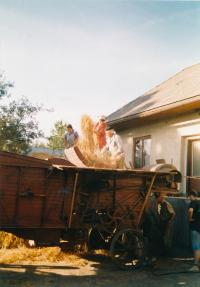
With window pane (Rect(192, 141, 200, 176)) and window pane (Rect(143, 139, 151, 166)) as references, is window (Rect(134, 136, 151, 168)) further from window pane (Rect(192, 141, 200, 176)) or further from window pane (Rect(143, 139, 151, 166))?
window pane (Rect(192, 141, 200, 176))

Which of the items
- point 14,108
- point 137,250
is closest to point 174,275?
point 137,250

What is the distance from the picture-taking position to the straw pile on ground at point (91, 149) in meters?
8.63

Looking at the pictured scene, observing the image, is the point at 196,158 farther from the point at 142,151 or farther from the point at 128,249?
the point at 128,249

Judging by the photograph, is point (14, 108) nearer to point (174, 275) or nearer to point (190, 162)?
point (190, 162)

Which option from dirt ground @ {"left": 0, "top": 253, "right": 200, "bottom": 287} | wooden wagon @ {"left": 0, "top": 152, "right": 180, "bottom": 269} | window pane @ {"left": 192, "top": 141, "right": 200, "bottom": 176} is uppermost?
window pane @ {"left": 192, "top": 141, "right": 200, "bottom": 176}

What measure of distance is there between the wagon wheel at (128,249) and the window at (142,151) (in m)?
6.18

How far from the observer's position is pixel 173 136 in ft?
38.9

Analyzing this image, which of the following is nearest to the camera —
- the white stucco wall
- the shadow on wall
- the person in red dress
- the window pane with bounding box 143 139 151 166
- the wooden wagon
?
the wooden wagon

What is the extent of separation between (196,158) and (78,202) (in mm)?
5253

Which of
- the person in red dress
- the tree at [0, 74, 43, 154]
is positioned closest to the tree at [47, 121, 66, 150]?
the tree at [0, 74, 43, 154]

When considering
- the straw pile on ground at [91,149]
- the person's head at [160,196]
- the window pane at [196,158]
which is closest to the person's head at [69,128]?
the straw pile on ground at [91,149]

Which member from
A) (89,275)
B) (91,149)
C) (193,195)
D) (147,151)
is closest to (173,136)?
(147,151)

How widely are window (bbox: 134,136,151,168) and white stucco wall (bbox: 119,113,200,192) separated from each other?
1.00ft

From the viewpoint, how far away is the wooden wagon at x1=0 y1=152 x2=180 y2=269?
6676mm
